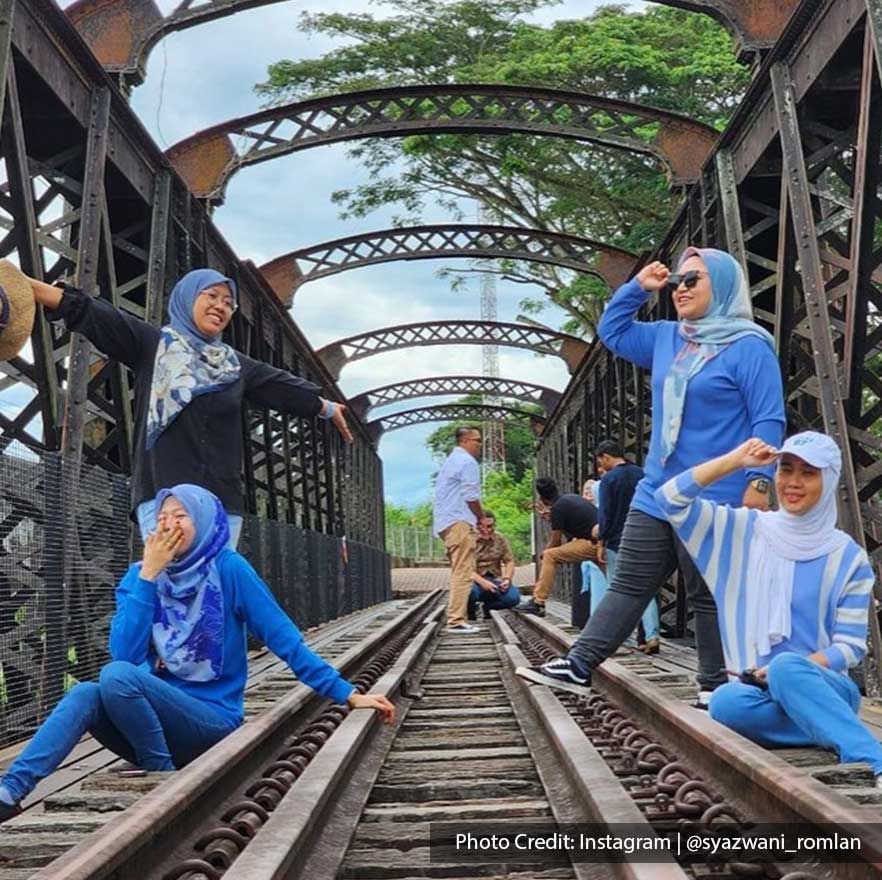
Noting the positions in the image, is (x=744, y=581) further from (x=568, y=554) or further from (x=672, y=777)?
(x=568, y=554)

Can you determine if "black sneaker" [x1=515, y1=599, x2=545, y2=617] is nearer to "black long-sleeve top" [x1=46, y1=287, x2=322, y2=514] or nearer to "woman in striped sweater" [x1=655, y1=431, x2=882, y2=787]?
"black long-sleeve top" [x1=46, y1=287, x2=322, y2=514]

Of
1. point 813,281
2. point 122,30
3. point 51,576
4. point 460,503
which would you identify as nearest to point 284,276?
point 460,503

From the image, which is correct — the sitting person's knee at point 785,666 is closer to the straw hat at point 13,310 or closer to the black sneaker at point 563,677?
the black sneaker at point 563,677

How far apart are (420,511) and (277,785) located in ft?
269

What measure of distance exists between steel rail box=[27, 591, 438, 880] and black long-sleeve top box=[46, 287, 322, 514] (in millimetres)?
1079

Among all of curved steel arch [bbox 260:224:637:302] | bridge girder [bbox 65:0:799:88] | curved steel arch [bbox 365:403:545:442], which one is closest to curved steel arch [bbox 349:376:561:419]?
curved steel arch [bbox 365:403:545:442]

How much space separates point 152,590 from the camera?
3605mm

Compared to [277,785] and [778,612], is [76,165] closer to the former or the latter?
[277,785]

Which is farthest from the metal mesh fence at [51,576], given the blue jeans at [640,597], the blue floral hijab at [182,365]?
the blue jeans at [640,597]

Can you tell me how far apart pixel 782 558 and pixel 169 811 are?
199cm

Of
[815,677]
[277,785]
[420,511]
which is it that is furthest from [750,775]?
[420,511]

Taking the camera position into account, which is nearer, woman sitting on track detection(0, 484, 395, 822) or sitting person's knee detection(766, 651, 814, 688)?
sitting person's knee detection(766, 651, 814, 688)

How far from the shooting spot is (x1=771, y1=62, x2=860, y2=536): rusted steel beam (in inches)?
230

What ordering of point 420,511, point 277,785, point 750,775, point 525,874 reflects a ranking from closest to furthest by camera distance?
point 525,874 < point 750,775 < point 277,785 < point 420,511
